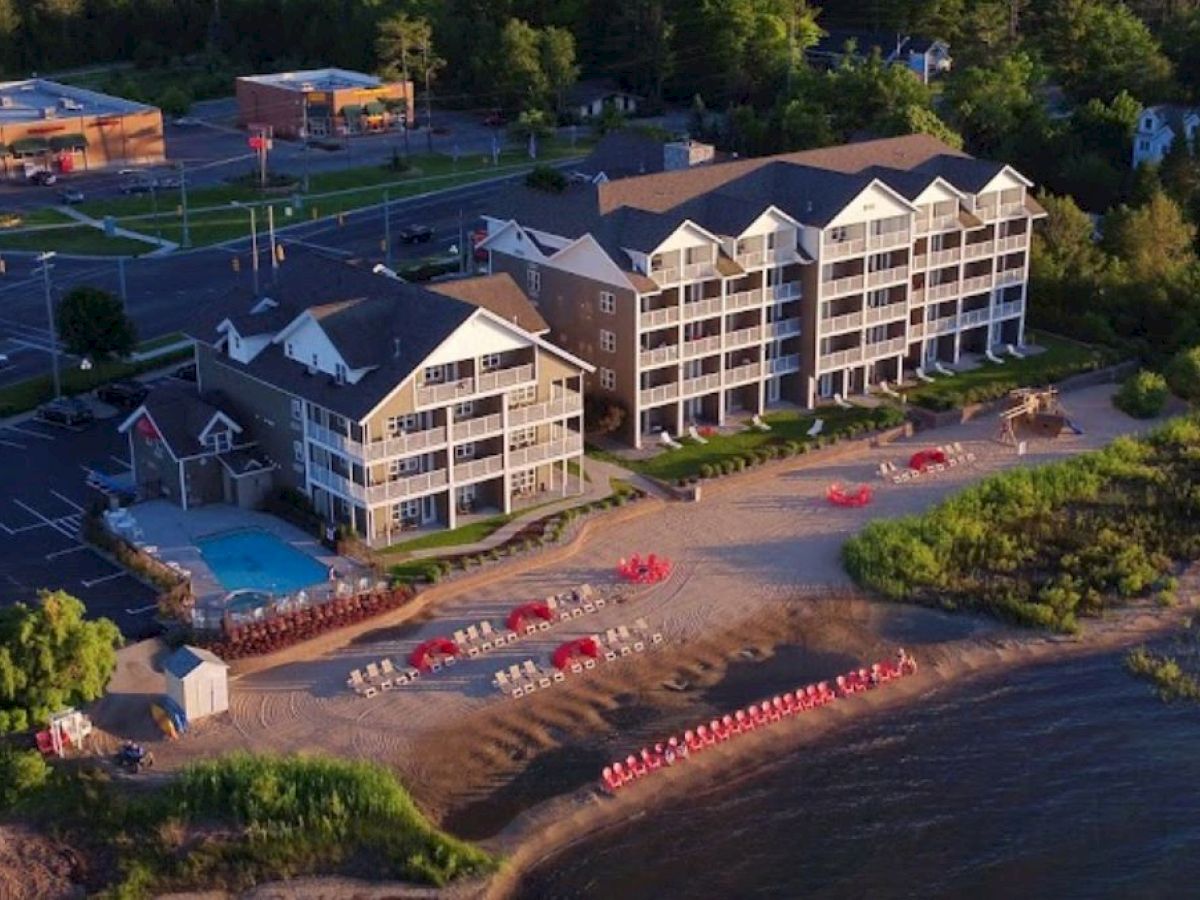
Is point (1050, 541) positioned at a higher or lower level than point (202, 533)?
lower

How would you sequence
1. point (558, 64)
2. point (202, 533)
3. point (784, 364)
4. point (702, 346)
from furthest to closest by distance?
1. point (558, 64)
2. point (784, 364)
3. point (702, 346)
4. point (202, 533)

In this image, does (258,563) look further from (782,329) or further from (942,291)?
(942,291)

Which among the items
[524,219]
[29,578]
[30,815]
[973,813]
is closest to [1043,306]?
[524,219]

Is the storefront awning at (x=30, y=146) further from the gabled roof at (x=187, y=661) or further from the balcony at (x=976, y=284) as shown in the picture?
the gabled roof at (x=187, y=661)

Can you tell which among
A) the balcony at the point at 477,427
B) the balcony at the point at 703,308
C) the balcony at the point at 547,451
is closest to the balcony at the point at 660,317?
the balcony at the point at 703,308


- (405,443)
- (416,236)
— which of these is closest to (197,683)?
(405,443)

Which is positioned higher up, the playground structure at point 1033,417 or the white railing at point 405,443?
the white railing at point 405,443
